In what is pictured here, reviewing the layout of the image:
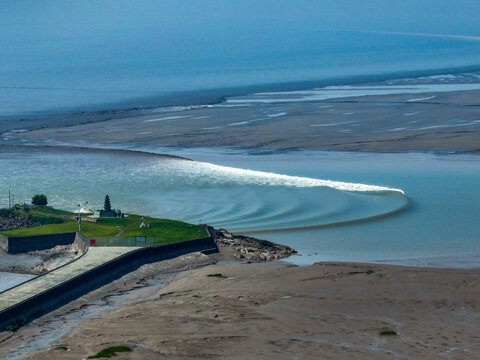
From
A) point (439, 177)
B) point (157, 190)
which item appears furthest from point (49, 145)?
point (439, 177)

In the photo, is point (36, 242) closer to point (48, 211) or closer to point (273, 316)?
point (48, 211)

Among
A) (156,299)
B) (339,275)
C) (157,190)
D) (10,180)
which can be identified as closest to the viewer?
(156,299)

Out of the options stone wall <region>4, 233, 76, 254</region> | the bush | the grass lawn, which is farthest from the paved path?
the bush

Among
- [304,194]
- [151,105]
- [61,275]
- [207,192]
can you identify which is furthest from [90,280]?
[151,105]

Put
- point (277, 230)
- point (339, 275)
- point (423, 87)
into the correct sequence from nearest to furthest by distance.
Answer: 1. point (339, 275)
2. point (277, 230)
3. point (423, 87)

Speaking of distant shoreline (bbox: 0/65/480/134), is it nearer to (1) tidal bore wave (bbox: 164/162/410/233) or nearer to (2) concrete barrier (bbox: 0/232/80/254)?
(1) tidal bore wave (bbox: 164/162/410/233)

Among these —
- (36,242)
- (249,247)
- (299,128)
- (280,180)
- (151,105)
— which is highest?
(151,105)

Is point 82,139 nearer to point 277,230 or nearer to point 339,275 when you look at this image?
point 277,230
